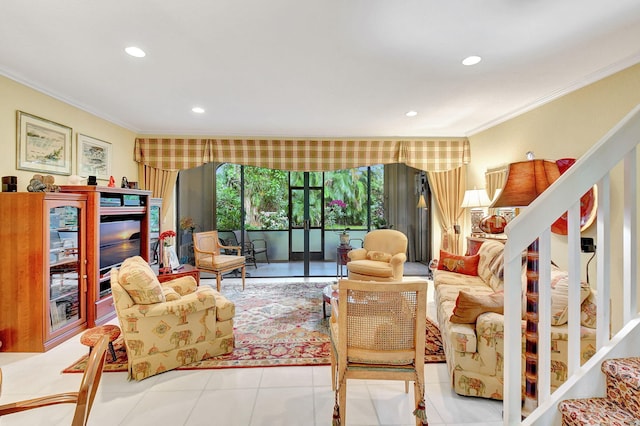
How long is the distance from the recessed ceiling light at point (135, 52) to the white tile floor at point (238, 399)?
2568 millimetres

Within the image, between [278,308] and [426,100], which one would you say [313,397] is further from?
[426,100]

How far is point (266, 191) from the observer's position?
5.72 metres

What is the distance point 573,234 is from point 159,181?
5278mm

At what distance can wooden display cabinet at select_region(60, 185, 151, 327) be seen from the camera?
3189 millimetres

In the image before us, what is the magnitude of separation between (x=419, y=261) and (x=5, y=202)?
633 centimetres

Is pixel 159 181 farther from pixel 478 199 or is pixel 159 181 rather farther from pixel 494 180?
pixel 494 180

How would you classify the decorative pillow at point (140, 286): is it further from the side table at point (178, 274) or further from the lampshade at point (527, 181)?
the lampshade at point (527, 181)

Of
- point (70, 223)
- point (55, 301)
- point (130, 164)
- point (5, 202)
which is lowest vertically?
point (55, 301)

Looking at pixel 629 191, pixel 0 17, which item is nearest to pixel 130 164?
pixel 0 17

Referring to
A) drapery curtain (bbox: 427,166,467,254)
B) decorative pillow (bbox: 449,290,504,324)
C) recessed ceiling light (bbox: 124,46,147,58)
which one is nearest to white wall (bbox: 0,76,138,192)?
recessed ceiling light (bbox: 124,46,147,58)

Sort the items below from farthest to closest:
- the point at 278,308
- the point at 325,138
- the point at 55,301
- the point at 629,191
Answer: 1. the point at 325,138
2. the point at 278,308
3. the point at 55,301
4. the point at 629,191

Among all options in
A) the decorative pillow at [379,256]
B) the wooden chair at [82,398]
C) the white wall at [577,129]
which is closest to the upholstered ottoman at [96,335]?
the wooden chair at [82,398]

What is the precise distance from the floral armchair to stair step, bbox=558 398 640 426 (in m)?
2.95

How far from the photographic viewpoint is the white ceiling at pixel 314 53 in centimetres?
190
